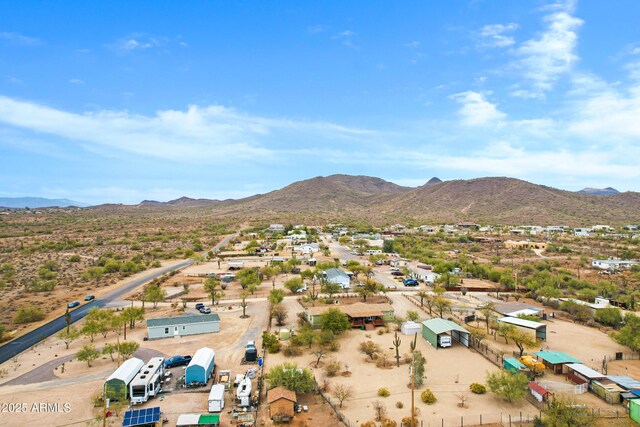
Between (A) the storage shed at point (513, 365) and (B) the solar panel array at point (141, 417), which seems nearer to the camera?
(B) the solar panel array at point (141, 417)

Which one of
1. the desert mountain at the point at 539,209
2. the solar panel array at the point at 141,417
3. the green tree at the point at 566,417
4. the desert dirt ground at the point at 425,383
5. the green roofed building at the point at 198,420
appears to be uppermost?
the desert mountain at the point at 539,209

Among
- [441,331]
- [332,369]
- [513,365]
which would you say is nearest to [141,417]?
[332,369]

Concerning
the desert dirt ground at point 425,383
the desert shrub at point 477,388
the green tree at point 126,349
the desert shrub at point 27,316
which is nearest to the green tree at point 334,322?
the desert dirt ground at point 425,383

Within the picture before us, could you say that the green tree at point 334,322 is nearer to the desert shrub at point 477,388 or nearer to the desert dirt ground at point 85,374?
the desert dirt ground at point 85,374

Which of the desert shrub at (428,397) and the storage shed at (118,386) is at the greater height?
the storage shed at (118,386)

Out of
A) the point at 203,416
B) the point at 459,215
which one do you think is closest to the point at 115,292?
the point at 203,416

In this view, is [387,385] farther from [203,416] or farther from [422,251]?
[422,251]
